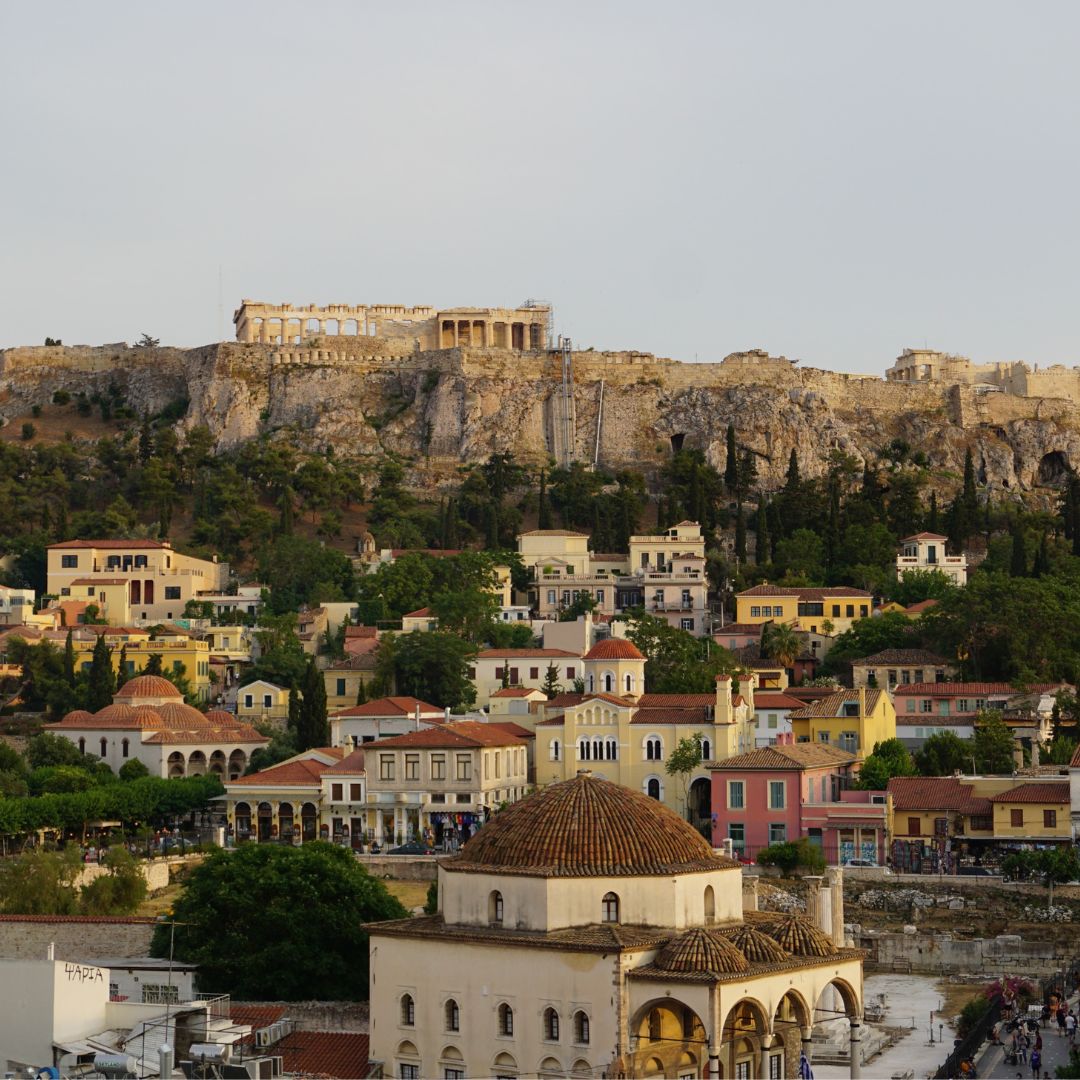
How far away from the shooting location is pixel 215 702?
340 feet

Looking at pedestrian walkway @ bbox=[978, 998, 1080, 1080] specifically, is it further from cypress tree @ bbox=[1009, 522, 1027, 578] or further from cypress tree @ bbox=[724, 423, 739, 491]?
cypress tree @ bbox=[724, 423, 739, 491]

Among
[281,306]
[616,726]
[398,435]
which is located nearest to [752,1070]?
[616,726]

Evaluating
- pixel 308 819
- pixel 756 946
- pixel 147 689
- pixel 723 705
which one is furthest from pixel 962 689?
pixel 756 946

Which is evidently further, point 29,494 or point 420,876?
point 29,494

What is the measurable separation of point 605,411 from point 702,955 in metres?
95.7

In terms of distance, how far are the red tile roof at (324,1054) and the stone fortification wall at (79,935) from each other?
12650mm

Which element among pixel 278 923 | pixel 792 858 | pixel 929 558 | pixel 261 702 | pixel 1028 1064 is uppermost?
pixel 929 558

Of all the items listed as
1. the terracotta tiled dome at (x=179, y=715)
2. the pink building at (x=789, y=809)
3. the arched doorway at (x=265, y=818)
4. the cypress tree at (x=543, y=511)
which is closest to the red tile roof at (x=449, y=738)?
the arched doorway at (x=265, y=818)

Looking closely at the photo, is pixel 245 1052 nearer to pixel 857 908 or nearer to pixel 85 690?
pixel 857 908

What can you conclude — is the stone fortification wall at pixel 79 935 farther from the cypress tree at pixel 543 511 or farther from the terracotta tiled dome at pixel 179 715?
the cypress tree at pixel 543 511

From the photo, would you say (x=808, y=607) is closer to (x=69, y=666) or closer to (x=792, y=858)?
(x=792, y=858)

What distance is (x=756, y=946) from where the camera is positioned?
150 feet

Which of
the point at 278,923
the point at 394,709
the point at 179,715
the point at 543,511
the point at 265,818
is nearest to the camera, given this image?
the point at 278,923

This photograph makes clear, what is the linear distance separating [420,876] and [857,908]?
549 inches
